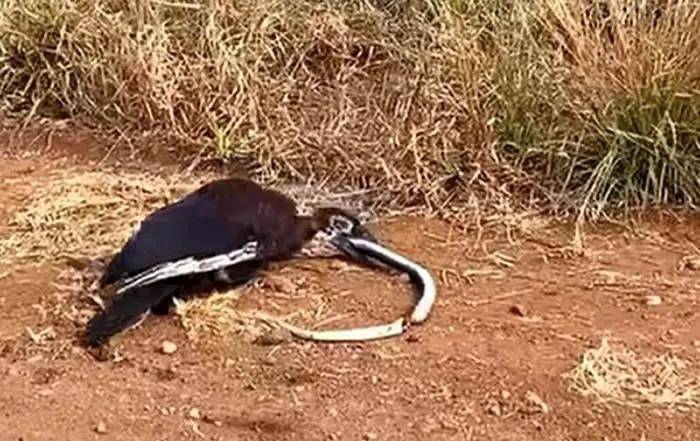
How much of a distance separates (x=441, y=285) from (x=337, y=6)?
1796mm

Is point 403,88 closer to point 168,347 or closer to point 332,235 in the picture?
point 332,235

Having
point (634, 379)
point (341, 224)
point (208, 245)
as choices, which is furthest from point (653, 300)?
point (208, 245)

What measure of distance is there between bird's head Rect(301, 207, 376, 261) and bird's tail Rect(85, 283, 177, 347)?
0.48 m

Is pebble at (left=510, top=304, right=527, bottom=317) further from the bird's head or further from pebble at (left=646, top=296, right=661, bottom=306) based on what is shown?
the bird's head

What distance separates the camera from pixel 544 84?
4668 mm

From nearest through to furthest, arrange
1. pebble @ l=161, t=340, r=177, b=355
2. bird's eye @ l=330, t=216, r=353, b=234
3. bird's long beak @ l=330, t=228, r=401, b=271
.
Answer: pebble @ l=161, t=340, r=177, b=355
bird's long beak @ l=330, t=228, r=401, b=271
bird's eye @ l=330, t=216, r=353, b=234

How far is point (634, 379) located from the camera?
3.52 m

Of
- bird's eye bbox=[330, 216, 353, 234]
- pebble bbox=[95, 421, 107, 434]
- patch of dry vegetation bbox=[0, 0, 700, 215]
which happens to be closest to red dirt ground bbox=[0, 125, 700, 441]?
pebble bbox=[95, 421, 107, 434]

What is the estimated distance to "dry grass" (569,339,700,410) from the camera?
343 cm

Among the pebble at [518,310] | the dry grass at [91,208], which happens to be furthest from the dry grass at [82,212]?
the pebble at [518,310]

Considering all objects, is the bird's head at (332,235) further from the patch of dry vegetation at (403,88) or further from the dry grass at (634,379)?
the dry grass at (634,379)

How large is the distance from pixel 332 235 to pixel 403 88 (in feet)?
3.13

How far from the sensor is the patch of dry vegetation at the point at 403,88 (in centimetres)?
450

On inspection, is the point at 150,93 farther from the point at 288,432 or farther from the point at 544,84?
the point at 288,432
